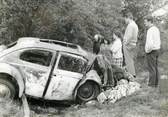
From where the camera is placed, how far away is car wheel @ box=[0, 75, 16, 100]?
1219 centimetres

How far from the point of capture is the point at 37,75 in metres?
12.6

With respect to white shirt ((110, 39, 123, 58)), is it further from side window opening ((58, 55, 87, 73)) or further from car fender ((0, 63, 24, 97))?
car fender ((0, 63, 24, 97))

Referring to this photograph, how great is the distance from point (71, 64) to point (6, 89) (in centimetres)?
213

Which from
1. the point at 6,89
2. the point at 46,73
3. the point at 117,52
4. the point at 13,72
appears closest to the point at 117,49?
the point at 117,52

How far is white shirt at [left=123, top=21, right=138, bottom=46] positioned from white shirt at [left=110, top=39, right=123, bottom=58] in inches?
25.3

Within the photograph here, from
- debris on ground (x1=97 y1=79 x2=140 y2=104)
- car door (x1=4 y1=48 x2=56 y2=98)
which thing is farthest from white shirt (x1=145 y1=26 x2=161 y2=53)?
car door (x1=4 y1=48 x2=56 y2=98)

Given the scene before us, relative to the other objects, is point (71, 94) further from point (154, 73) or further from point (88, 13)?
point (88, 13)

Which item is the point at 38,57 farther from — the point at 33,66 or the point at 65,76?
the point at 65,76

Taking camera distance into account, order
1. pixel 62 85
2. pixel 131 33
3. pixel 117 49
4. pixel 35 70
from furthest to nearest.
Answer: pixel 131 33 < pixel 117 49 < pixel 62 85 < pixel 35 70

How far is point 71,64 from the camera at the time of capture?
1310cm

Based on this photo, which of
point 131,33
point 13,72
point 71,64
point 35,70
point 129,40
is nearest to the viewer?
point 13,72

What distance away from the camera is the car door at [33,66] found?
41.0 ft

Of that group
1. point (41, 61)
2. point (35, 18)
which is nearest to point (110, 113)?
point (41, 61)

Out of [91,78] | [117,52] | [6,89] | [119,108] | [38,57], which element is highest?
[117,52]
